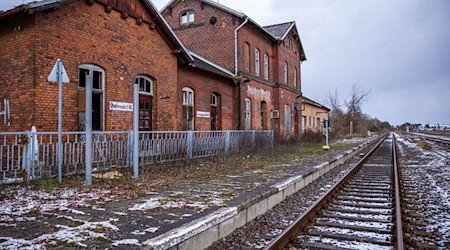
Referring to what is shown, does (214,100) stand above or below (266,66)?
below

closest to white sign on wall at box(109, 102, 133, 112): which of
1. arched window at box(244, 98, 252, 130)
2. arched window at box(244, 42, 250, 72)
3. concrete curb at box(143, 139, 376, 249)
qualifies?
concrete curb at box(143, 139, 376, 249)

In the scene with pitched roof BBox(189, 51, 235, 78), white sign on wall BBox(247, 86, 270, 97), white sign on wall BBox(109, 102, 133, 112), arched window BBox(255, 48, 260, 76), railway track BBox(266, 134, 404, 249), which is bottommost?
railway track BBox(266, 134, 404, 249)

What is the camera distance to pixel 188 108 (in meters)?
14.8

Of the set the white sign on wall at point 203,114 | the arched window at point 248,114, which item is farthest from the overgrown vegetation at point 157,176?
the arched window at point 248,114

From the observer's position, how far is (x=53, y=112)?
28.1 feet

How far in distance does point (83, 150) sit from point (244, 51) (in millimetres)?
13270

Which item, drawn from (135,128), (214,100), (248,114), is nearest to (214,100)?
(214,100)

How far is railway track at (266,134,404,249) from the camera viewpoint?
14.3 ft

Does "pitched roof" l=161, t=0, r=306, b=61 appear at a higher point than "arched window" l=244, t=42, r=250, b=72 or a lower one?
higher

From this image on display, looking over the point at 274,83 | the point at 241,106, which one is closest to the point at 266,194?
the point at 241,106

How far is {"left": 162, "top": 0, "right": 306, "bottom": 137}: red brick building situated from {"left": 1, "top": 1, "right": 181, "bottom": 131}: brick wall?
6877mm

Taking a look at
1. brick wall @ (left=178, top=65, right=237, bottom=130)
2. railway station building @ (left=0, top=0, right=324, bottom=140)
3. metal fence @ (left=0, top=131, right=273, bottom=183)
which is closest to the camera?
metal fence @ (left=0, top=131, right=273, bottom=183)

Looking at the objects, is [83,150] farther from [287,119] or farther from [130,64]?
[287,119]

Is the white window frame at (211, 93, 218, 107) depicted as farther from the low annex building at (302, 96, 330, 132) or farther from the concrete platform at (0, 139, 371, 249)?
the low annex building at (302, 96, 330, 132)
